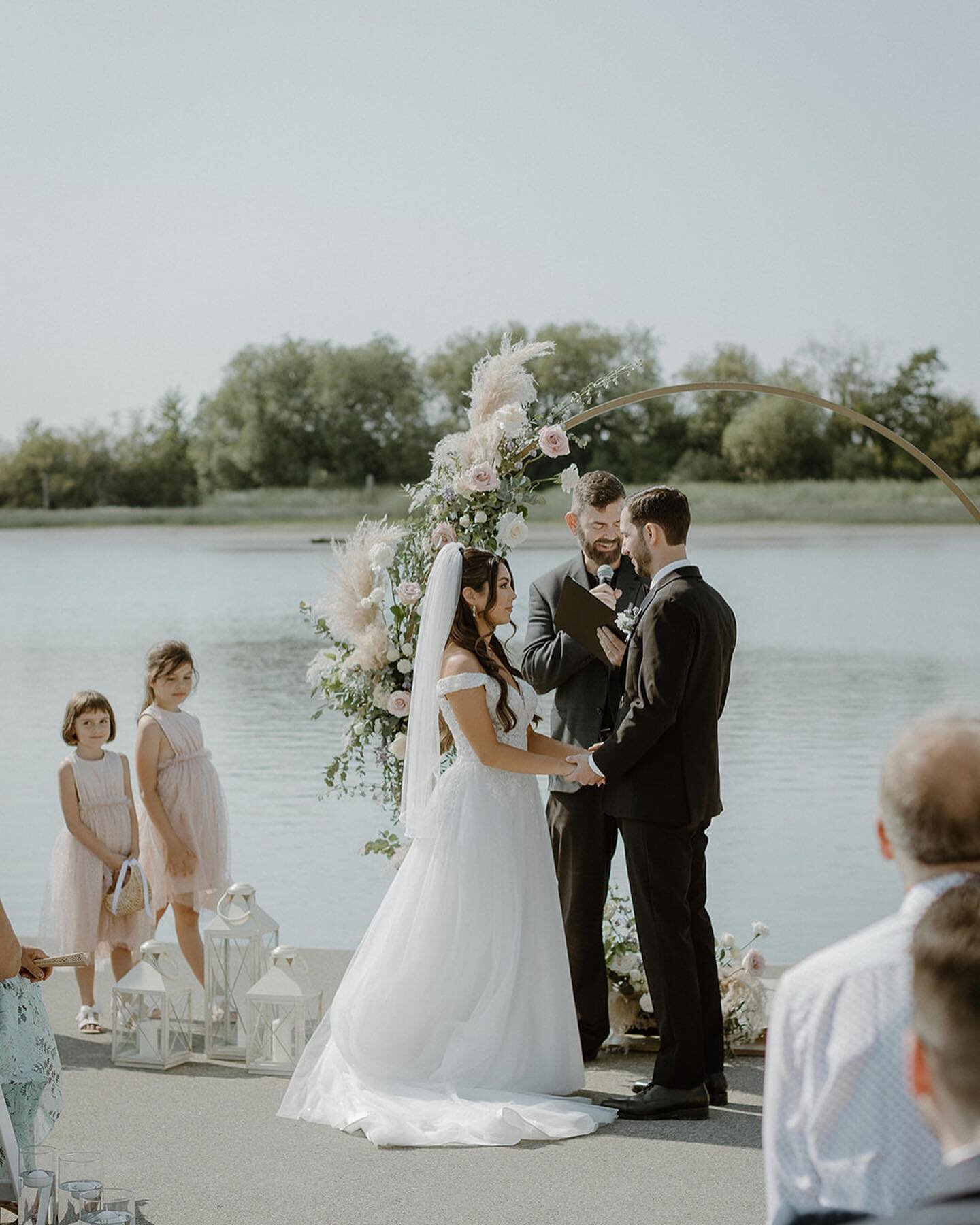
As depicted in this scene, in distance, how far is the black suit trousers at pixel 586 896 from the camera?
478 centimetres

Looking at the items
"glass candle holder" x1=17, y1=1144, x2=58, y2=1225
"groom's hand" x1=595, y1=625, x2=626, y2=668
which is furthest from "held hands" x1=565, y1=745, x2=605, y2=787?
"glass candle holder" x1=17, y1=1144, x2=58, y2=1225

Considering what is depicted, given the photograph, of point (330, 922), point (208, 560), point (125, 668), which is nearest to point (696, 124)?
point (208, 560)

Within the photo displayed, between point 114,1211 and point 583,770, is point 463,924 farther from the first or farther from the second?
point 114,1211

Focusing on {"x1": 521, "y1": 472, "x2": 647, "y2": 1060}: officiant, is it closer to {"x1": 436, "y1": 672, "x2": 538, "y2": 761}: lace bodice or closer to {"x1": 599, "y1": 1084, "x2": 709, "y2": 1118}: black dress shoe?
{"x1": 436, "y1": 672, "x2": 538, "y2": 761}: lace bodice

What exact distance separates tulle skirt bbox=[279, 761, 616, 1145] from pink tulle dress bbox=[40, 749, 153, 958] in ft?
3.28

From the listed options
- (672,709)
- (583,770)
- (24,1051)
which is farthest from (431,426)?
(24,1051)

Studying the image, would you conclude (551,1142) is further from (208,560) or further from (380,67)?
(380,67)

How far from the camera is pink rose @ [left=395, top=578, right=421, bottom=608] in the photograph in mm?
4910

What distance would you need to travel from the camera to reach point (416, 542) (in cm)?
511

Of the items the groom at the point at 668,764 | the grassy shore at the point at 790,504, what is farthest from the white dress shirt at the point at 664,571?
Answer: the grassy shore at the point at 790,504

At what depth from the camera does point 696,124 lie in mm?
20984

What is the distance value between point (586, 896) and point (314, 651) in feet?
52.2

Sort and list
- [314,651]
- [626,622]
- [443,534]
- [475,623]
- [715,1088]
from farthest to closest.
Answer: [314,651] → [443,534] → [626,622] → [475,623] → [715,1088]

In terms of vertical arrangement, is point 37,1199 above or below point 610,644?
below
